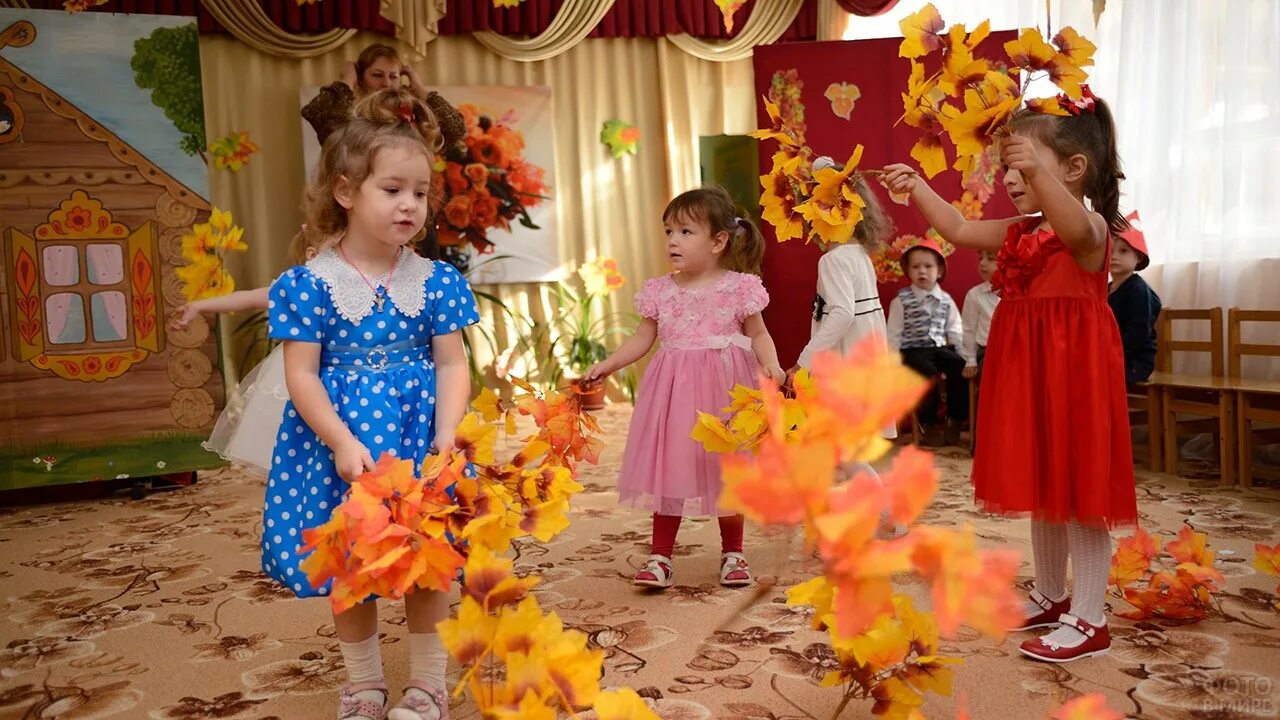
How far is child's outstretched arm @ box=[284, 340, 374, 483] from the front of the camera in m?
1.63

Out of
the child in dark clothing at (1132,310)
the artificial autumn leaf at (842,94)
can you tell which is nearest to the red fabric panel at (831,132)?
the artificial autumn leaf at (842,94)

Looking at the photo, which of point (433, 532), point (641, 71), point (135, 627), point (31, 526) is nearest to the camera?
point (433, 532)

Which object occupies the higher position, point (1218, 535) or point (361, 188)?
point (361, 188)

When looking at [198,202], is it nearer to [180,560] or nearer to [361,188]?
[180,560]

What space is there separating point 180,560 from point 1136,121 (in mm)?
4492

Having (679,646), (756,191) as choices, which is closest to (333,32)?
(756,191)

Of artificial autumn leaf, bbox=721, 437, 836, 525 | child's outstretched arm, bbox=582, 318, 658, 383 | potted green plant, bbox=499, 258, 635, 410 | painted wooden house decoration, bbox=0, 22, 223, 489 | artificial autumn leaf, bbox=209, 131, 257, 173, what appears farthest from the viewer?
potted green plant, bbox=499, 258, 635, 410

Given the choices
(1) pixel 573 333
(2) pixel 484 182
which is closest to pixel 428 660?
(2) pixel 484 182

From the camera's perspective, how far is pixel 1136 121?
4.84 m

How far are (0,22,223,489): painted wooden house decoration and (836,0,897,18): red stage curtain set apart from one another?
389cm

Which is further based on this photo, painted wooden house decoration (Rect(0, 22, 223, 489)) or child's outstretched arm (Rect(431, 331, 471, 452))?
painted wooden house decoration (Rect(0, 22, 223, 489))

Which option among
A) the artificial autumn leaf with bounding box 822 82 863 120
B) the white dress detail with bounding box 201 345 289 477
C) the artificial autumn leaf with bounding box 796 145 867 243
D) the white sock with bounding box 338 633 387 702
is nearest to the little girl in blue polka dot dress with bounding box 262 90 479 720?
the white sock with bounding box 338 633 387 702

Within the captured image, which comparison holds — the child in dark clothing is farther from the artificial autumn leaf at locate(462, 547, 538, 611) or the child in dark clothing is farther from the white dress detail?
the artificial autumn leaf at locate(462, 547, 538, 611)

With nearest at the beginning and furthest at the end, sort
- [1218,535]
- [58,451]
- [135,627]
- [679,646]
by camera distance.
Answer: [679,646]
[135,627]
[1218,535]
[58,451]
